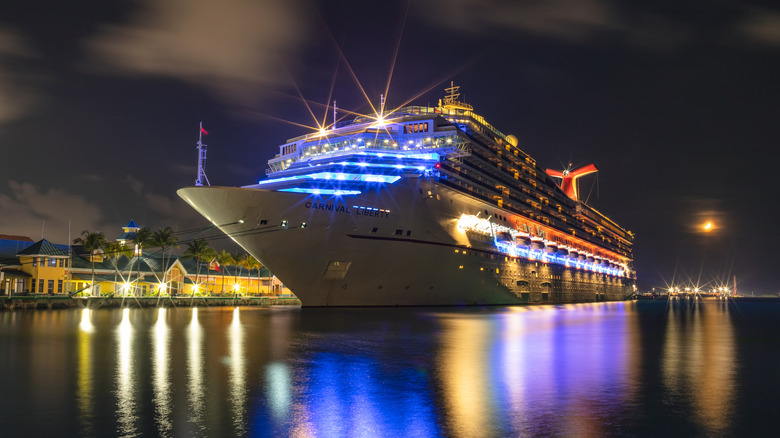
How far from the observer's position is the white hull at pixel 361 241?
3741 centimetres

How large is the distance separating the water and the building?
38.8 meters

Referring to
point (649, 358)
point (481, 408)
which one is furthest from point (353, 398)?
point (649, 358)

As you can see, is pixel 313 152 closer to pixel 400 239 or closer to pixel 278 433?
pixel 400 239

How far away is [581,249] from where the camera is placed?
326 feet

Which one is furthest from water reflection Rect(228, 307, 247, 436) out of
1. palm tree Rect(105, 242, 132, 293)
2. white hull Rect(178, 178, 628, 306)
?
palm tree Rect(105, 242, 132, 293)

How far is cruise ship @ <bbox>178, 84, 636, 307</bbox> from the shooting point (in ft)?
124

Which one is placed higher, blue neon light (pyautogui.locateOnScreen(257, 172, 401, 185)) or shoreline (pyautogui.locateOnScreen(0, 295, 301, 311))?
blue neon light (pyautogui.locateOnScreen(257, 172, 401, 185))

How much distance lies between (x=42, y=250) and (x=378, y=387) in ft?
215

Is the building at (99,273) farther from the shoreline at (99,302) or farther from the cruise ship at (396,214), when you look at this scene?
the cruise ship at (396,214)

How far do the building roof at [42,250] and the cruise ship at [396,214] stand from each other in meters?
30.5

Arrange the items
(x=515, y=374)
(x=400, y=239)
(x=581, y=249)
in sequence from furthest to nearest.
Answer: (x=581, y=249) → (x=400, y=239) → (x=515, y=374)

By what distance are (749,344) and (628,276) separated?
124433mm

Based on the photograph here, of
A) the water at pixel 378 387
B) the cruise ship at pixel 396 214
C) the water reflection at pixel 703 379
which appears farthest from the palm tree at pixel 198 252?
the water reflection at pixel 703 379

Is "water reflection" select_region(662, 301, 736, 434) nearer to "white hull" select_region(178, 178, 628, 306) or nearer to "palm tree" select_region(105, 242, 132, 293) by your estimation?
"white hull" select_region(178, 178, 628, 306)
